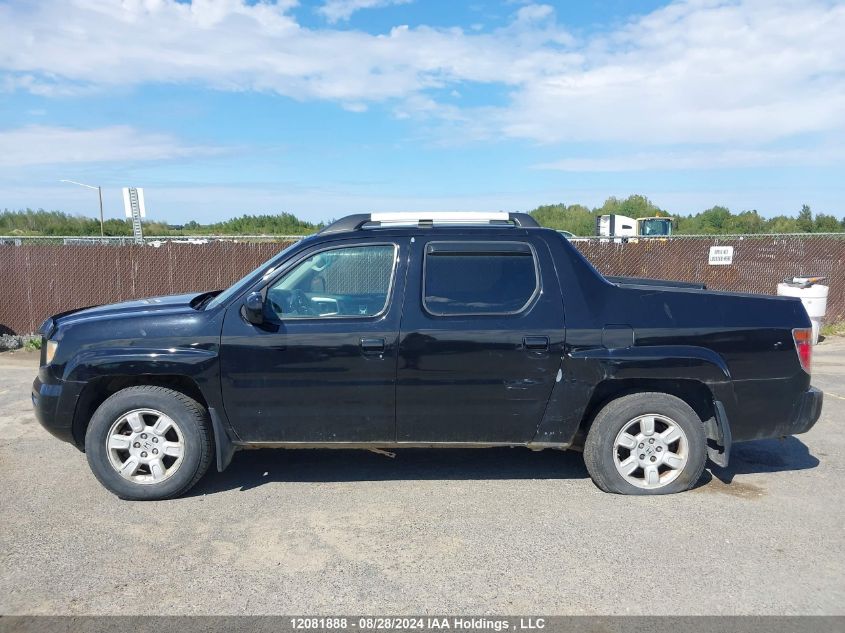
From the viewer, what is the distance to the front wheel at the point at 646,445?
167 inches

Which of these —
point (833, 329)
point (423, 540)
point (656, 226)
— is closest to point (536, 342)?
point (423, 540)

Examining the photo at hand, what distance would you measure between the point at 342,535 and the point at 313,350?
3.81ft

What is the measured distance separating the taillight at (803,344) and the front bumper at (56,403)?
189 inches

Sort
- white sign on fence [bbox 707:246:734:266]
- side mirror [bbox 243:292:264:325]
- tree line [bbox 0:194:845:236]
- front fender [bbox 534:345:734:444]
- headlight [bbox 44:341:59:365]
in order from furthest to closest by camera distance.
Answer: tree line [bbox 0:194:845:236]
white sign on fence [bbox 707:246:734:266]
headlight [bbox 44:341:59:365]
front fender [bbox 534:345:734:444]
side mirror [bbox 243:292:264:325]

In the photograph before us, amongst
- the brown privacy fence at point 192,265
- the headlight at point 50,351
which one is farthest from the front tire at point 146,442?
the brown privacy fence at point 192,265

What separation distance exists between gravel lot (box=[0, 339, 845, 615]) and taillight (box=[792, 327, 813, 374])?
93 centimetres

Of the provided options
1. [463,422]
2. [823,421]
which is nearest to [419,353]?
[463,422]

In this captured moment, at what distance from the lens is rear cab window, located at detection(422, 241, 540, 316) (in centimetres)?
424

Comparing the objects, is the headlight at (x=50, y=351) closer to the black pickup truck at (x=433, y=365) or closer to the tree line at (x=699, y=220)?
the black pickup truck at (x=433, y=365)

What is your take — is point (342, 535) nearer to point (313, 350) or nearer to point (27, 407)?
point (313, 350)

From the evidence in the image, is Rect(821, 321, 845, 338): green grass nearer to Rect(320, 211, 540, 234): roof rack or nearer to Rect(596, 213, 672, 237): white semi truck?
Rect(320, 211, 540, 234): roof rack

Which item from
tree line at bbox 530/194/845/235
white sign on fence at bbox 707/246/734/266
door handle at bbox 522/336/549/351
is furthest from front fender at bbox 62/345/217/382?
tree line at bbox 530/194/845/235

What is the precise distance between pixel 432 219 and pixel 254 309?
1.44 meters

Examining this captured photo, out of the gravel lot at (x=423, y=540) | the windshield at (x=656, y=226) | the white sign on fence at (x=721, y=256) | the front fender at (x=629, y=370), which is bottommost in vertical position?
the gravel lot at (x=423, y=540)
